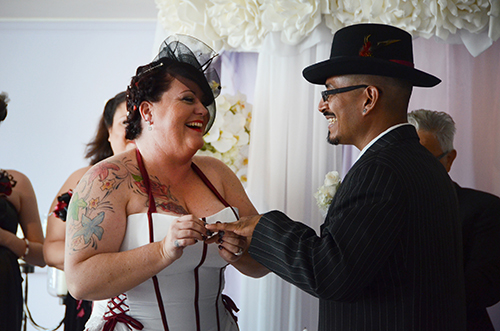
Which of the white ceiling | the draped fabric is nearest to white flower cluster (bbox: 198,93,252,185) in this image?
the draped fabric

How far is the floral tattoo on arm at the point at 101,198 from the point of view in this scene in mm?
1602

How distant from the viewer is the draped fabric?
241 cm

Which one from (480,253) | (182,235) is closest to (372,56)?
(182,235)

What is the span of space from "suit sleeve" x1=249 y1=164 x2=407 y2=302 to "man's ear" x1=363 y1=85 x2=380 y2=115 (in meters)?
0.23

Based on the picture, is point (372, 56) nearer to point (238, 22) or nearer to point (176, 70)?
point (176, 70)

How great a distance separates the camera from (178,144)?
184 cm

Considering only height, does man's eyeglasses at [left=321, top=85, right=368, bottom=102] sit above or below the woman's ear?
above

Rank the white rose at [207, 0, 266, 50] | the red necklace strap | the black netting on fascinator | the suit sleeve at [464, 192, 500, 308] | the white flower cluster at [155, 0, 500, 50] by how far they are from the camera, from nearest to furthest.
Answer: the red necklace strap < the black netting on fascinator < the suit sleeve at [464, 192, 500, 308] < the white flower cluster at [155, 0, 500, 50] < the white rose at [207, 0, 266, 50]

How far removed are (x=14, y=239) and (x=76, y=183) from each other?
1.40 feet

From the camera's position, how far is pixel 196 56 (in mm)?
1906

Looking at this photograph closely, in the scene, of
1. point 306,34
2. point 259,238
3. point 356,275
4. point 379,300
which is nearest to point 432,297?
point 379,300

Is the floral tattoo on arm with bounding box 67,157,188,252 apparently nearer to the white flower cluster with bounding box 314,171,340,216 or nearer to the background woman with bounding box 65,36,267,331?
the background woman with bounding box 65,36,267,331

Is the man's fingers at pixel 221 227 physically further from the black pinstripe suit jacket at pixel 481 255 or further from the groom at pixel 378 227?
the black pinstripe suit jacket at pixel 481 255

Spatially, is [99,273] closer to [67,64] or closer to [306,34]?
[306,34]
